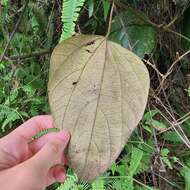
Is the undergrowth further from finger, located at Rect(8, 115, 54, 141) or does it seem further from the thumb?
the thumb

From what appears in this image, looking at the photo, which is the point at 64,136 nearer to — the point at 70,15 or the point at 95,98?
the point at 95,98

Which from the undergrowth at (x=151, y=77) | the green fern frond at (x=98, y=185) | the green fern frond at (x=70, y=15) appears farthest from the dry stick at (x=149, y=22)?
the green fern frond at (x=98, y=185)

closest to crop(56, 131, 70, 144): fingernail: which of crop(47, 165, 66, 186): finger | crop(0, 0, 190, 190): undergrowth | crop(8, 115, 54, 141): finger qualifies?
crop(47, 165, 66, 186): finger

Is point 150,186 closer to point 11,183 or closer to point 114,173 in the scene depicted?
point 114,173

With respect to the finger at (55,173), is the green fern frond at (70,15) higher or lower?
higher

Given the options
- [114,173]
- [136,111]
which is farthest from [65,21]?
[114,173]

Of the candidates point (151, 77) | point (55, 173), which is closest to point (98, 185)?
point (55, 173)

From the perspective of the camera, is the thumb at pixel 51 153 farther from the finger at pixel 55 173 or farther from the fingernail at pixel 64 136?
the finger at pixel 55 173
